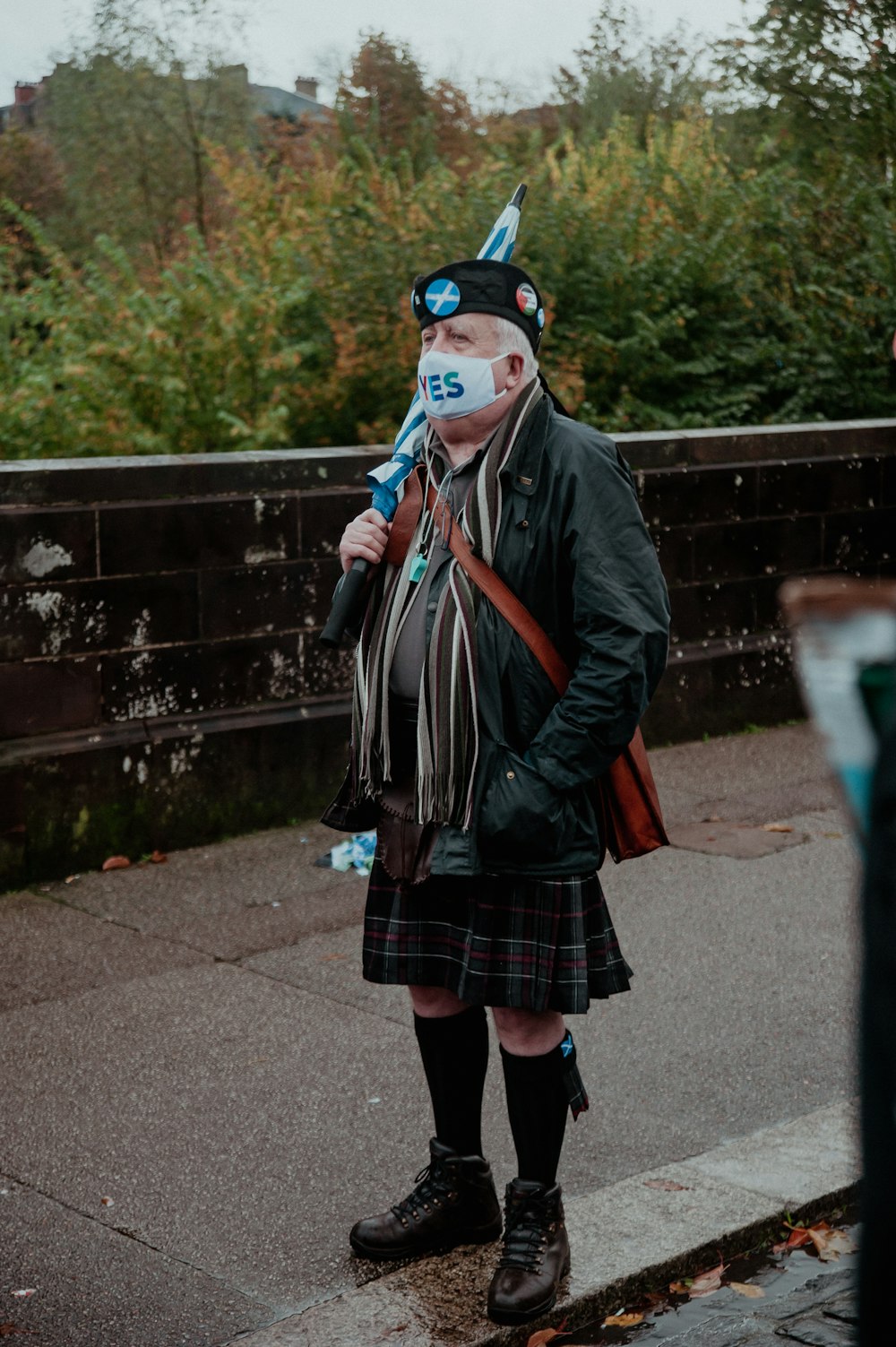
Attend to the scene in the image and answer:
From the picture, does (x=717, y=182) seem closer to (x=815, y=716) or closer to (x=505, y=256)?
(x=505, y=256)

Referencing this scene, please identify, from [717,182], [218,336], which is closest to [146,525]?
[218,336]

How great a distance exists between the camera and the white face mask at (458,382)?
3477mm

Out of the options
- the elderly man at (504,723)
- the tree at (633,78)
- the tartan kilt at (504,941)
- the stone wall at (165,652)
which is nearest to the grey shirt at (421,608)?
the elderly man at (504,723)

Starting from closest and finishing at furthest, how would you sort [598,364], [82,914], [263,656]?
[82,914], [263,656], [598,364]

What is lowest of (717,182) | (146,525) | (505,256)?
(146,525)

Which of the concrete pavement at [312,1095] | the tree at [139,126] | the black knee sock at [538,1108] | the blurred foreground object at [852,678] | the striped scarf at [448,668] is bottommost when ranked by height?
the concrete pavement at [312,1095]

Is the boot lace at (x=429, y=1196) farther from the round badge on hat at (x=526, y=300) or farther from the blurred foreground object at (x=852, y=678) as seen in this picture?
the blurred foreground object at (x=852, y=678)

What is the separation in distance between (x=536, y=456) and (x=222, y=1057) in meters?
2.14

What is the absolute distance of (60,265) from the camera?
983 cm

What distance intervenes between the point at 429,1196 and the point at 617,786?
38.0 inches

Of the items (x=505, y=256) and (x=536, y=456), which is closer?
(x=536, y=456)

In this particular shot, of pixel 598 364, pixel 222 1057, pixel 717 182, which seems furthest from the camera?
pixel 717 182

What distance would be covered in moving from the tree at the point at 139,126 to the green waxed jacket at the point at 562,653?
71.2 ft

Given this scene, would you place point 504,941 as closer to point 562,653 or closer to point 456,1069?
point 456,1069
